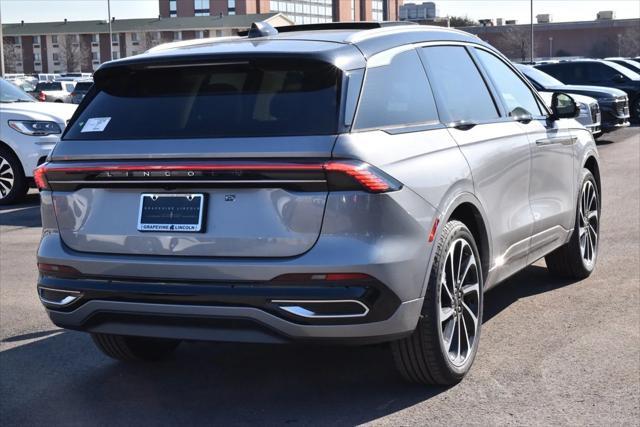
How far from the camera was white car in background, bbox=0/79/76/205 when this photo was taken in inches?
503

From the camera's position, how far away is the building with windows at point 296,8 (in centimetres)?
13112

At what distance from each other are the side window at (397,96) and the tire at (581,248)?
2.44 metres

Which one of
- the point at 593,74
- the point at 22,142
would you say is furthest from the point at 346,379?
the point at 593,74

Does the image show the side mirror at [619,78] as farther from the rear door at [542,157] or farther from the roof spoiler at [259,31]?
the roof spoiler at [259,31]

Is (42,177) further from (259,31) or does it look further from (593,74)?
(593,74)

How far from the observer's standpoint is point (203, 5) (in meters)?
135

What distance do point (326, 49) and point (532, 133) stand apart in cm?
220

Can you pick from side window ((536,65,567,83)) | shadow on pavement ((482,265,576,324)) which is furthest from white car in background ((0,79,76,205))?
side window ((536,65,567,83))

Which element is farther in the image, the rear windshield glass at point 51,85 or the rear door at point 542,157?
the rear windshield glass at point 51,85

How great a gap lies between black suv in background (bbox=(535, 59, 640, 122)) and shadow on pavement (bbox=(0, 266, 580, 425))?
2114cm

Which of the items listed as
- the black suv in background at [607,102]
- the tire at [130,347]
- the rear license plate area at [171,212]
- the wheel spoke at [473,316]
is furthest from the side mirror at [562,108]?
the black suv in background at [607,102]

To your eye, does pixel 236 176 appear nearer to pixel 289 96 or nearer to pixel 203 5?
Answer: pixel 289 96

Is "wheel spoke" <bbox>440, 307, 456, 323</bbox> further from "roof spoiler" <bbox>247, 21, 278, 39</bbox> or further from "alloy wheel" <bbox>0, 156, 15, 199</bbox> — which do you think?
"alloy wheel" <bbox>0, 156, 15, 199</bbox>

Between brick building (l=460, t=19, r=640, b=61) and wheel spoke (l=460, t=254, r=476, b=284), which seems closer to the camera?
wheel spoke (l=460, t=254, r=476, b=284)
